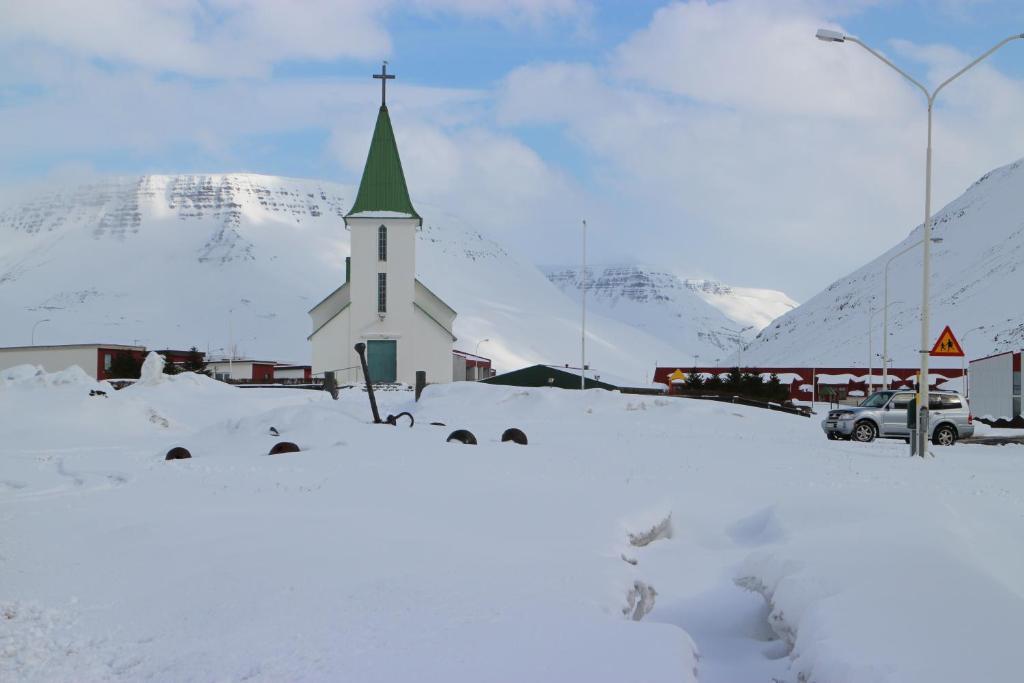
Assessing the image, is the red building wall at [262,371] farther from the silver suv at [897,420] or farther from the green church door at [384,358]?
the silver suv at [897,420]

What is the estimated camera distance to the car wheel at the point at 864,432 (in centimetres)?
2988

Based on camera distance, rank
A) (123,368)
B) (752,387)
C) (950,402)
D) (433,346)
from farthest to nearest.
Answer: (123,368) → (433,346) → (752,387) → (950,402)

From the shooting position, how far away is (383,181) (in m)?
69.2

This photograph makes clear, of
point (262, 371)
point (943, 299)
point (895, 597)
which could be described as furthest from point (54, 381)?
point (943, 299)

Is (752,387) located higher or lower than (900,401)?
lower

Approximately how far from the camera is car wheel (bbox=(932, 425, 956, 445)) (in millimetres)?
29562

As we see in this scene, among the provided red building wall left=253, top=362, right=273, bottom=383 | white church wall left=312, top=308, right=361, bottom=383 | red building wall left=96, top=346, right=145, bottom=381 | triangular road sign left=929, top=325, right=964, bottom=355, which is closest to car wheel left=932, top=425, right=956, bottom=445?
triangular road sign left=929, top=325, right=964, bottom=355

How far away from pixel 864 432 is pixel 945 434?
2.17 meters

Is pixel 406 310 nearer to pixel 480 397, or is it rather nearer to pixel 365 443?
pixel 480 397

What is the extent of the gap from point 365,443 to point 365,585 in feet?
32.7

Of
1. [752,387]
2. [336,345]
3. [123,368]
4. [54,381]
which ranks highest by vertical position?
[336,345]

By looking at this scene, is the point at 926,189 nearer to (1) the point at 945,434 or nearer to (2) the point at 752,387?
(1) the point at 945,434

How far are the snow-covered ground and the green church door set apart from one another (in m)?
50.7

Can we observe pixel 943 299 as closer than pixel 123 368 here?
No
